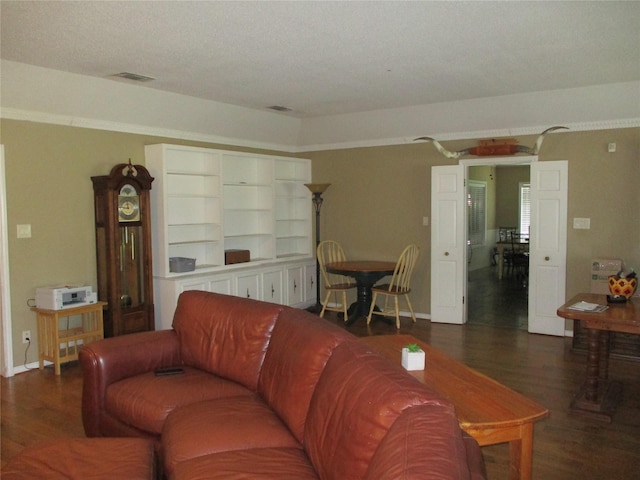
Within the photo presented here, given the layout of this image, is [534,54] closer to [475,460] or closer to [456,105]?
[456,105]

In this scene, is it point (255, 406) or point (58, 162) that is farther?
point (58, 162)

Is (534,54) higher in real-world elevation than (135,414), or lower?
higher

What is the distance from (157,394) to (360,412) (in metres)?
1.49

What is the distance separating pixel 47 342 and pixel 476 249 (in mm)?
8416

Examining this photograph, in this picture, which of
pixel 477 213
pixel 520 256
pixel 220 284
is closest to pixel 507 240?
pixel 477 213

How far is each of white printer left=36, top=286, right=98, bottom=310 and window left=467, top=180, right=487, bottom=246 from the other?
24.9 ft

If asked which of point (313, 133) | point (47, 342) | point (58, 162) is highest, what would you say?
point (313, 133)

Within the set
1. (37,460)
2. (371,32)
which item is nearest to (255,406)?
(37,460)

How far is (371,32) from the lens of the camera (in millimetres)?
3689

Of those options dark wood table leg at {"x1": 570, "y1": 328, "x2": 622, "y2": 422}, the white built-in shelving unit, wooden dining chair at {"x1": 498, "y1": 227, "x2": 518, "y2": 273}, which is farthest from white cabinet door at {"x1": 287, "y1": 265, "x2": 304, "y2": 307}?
wooden dining chair at {"x1": 498, "y1": 227, "x2": 518, "y2": 273}

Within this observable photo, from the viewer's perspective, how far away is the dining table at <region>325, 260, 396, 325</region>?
646cm

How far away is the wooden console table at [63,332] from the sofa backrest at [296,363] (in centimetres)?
261

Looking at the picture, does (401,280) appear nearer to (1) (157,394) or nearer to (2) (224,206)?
(2) (224,206)

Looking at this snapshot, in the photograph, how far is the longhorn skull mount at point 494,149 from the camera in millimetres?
5719
